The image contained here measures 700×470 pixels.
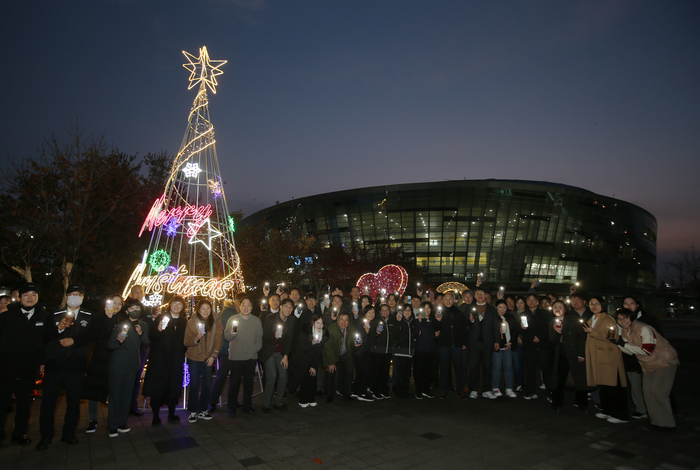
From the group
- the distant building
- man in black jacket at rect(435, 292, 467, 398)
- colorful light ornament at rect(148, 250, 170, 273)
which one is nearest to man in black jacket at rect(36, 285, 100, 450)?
colorful light ornament at rect(148, 250, 170, 273)

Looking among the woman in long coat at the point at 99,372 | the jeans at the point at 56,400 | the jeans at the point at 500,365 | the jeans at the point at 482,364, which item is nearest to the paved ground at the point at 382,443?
the jeans at the point at 56,400

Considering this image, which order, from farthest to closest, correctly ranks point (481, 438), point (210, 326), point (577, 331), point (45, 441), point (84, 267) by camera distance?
point (84, 267)
point (577, 331)
point (210, 326)
point (481, 438)
point (45, 441)

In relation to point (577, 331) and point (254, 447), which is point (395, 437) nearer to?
point (254, 447)

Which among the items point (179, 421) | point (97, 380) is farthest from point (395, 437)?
point (97, 380)

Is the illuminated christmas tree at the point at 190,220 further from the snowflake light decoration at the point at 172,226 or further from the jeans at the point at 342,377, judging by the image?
the jeans at the point at 342,377

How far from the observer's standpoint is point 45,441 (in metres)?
4.80

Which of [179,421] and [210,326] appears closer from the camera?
[179,421]

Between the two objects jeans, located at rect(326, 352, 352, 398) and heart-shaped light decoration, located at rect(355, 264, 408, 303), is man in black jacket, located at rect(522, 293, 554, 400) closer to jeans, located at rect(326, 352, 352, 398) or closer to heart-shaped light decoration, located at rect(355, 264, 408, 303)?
jeans, located at rect(326, 352, 352, 398)

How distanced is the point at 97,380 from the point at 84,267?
15.2 meters

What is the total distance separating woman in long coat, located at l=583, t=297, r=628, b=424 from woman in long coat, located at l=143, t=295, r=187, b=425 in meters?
6.49

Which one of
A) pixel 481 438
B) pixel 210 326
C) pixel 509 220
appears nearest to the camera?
pixel 481 438

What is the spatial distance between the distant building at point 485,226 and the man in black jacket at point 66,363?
4435 cm

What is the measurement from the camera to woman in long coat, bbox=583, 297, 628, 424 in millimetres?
6180

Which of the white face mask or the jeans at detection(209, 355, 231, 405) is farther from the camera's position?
the jeans at detection(209, 355, 231, 405)
